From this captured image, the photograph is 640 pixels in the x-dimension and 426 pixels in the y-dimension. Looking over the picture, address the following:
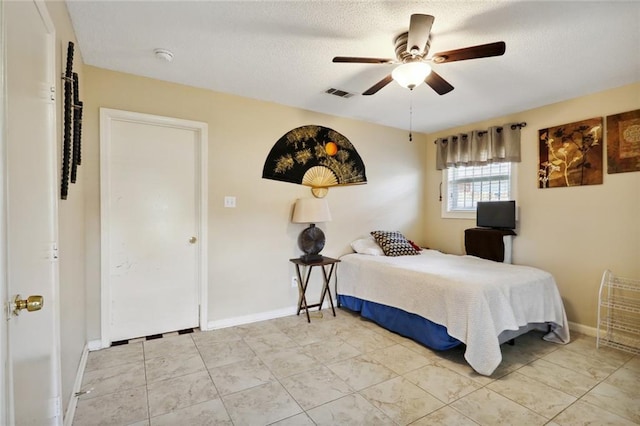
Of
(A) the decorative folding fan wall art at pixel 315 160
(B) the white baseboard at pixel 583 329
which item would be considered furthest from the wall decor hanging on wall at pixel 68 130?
(B) the white baseboard at pixel 583 329

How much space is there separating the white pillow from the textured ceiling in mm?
1729

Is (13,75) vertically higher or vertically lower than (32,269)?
higher

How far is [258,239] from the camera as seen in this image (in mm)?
3443

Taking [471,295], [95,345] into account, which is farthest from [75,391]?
[471,295]

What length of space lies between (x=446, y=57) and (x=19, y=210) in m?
2.21

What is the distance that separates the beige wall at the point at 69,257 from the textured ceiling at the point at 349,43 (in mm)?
307

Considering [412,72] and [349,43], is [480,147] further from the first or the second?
[349,43]

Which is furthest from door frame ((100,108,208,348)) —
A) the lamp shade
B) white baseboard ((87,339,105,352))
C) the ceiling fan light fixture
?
the ceiling fan light fixture

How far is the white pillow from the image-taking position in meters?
3.86

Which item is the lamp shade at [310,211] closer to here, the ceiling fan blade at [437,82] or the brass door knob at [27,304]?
the ceiling fan blade at [437,82]

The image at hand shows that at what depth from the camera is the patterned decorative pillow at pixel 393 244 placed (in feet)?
12.5

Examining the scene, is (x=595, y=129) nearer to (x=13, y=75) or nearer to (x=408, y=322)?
(x=408, y=322)

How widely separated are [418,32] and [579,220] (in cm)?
274

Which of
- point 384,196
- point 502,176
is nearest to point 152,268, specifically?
point 384,196
